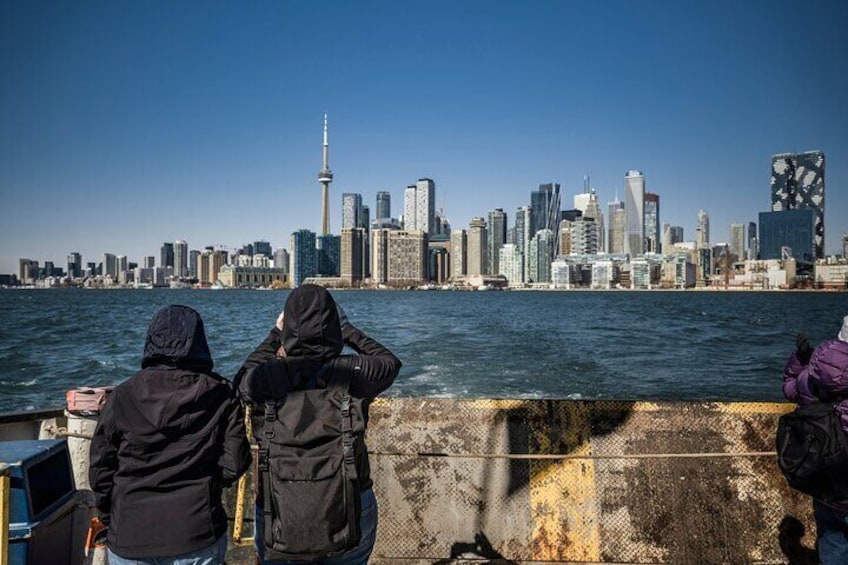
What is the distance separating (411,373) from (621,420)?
16883mm

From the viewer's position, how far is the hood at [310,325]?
265cm

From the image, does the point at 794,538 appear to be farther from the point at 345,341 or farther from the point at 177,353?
the point at 177,353

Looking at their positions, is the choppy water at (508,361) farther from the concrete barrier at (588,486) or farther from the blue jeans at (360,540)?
the blue jeans at (360,540)

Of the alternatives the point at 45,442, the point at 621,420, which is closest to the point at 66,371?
the point at 45,442

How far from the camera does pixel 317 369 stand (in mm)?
2664

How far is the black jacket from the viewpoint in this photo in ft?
8.63

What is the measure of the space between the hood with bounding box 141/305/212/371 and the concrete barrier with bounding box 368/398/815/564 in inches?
86.5

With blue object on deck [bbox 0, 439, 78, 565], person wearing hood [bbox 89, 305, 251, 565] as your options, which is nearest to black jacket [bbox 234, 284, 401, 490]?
person wearing hood [bbox 89, 305, 251, 565]

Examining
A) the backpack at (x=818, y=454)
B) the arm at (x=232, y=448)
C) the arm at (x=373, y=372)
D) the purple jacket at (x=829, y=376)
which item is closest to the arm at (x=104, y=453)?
the arm at (x=232, y=448)

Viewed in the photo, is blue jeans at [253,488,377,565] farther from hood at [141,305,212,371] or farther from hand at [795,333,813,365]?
hand at [795,333,813,365]

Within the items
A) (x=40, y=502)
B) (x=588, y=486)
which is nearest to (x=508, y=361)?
(x=588, y=486)

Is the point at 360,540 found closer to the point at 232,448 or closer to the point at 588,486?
the point at 232,448

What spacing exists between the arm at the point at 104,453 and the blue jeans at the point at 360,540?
0.68 metres

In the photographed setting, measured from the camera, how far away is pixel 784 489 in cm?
439
